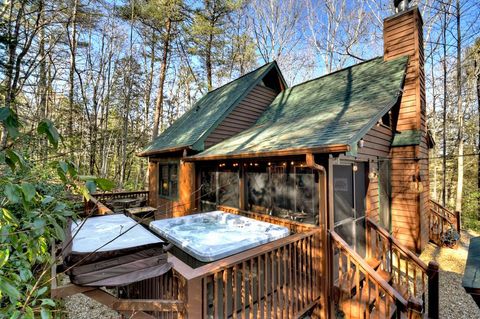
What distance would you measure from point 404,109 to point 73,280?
830 centimetres

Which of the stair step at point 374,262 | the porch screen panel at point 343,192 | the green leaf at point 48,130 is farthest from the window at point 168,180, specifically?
the green leaf at point 48,130

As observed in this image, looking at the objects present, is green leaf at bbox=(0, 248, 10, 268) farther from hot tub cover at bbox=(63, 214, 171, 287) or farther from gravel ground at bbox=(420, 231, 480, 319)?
gravel ground at bbox=(420, 231, 480, 319)

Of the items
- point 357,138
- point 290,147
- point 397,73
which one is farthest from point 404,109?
point 290,147

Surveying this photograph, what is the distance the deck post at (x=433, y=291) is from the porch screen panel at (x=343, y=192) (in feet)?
5.17

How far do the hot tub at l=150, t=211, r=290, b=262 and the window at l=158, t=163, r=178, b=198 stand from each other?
3475 millimetres

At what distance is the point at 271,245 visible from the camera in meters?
3.25

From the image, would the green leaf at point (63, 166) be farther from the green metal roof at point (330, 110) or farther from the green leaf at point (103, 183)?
the green metal roof at point (330, 110)

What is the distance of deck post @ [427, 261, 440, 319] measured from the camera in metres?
4.07

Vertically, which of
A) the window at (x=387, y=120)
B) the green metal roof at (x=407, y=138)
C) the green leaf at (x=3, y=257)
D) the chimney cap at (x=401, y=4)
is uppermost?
the chimney cap at (x=401, y=4)

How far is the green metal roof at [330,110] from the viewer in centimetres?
452

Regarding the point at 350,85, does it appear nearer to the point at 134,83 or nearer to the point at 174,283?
the point at 174,283

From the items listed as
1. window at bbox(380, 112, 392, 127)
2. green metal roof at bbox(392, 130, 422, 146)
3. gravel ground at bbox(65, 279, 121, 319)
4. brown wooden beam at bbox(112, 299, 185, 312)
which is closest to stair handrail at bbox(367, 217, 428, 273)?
green metal roof at bbox(392, 130, 422, 146)

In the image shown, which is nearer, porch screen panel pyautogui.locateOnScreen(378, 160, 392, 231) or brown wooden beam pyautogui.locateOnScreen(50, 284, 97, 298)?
brown wooden beam pyautogui.locateOnScreen(50, 284, 97, 298)

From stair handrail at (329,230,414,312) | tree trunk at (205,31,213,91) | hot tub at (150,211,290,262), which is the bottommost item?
stair handrail at (329,230,414,312)
